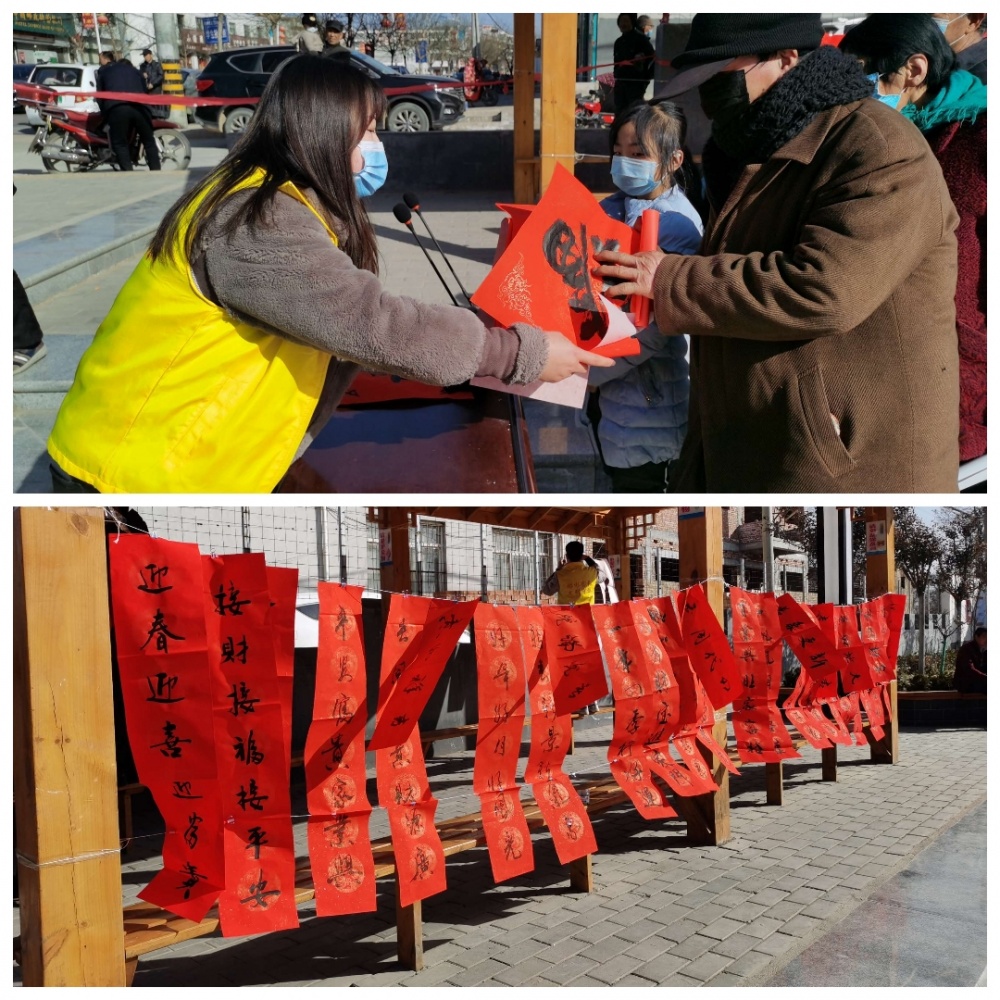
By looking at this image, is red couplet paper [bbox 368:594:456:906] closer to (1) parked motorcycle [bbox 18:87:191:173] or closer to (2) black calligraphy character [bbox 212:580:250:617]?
(2) black calligraphy character [bbox 212:580:250:617]

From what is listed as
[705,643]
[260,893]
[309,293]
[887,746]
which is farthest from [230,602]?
[887,746]

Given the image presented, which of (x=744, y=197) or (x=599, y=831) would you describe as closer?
(x=744, y=197)

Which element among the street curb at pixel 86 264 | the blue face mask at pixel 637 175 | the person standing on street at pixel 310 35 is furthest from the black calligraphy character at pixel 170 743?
the street curb at pixel 86 264

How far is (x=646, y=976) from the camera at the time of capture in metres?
3.79

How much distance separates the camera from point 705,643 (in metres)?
4.59

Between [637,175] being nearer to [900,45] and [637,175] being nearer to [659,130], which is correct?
[659,130]

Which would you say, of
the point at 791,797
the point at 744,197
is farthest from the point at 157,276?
the point at 791,797

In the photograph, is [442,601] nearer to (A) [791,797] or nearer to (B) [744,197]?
(B) [744,197]

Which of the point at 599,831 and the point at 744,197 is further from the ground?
the point at 744,197

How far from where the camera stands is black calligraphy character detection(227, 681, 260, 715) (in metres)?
2.84

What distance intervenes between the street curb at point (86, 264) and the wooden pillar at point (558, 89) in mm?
2529

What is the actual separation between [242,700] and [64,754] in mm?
559

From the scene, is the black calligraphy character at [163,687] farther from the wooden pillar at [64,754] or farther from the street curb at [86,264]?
the street curb at [86,264]
